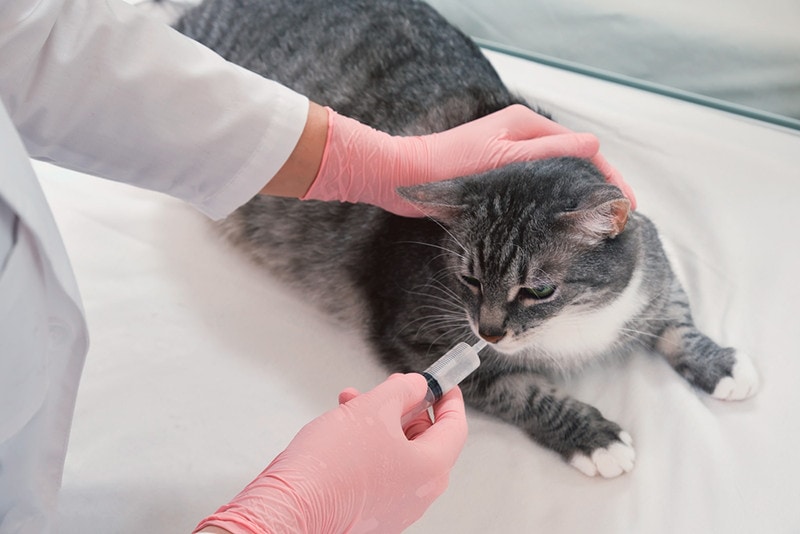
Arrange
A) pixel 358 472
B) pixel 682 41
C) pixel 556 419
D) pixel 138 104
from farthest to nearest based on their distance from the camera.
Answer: pixel 682 41 < pixel 556 419 < pixel 138 104 < pixel 358 472

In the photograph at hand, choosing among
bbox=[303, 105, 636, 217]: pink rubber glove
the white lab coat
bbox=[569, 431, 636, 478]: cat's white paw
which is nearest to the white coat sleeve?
the white lab coat

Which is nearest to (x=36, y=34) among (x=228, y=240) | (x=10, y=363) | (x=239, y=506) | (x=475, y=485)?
(x=10, y=363)

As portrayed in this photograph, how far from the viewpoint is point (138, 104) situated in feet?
4.02

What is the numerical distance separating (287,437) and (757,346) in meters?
1.03

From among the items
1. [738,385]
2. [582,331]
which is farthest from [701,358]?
[582,331]

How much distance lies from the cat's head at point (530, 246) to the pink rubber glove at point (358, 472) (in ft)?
0.97

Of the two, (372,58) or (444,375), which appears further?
(372,58)

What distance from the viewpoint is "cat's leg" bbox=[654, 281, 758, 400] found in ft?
4.93

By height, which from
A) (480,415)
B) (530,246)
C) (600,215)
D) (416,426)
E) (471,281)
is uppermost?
(600,215)

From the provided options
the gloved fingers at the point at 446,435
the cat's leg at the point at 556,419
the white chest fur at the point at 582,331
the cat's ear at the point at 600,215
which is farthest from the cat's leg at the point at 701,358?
the gloved fingers at the point at 446,435

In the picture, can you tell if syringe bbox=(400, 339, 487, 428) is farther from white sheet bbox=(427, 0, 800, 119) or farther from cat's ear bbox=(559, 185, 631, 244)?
white sheet bbox=(427, 0, 800, 119)

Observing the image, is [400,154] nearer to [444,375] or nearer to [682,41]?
[444,375]

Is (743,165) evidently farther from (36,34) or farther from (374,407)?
(36,34)

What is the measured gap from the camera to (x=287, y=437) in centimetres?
154
